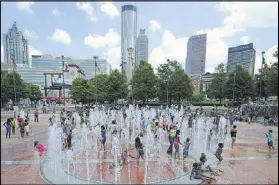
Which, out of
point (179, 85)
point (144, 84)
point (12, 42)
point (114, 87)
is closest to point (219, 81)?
point (179, 85)

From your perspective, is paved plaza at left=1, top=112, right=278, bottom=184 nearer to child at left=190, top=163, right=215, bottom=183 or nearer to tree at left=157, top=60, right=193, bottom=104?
child at left=190, top=163, right=215, bottom=183

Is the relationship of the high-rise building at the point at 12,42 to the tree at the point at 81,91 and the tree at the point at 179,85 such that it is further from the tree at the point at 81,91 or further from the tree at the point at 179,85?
the tree at the point at 179,85

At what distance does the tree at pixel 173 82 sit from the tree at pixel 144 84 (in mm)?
1416

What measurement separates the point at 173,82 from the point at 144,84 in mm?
5517

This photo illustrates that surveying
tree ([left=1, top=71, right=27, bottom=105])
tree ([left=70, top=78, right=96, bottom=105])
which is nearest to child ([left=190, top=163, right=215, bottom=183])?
tree ([left=1, top=71, right=27, bottom=105])

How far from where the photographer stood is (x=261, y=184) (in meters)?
7.39

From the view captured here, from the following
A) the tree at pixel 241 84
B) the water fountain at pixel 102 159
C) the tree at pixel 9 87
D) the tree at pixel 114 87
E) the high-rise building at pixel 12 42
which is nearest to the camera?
the tree at pixel 9 87

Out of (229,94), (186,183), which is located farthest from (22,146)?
(229,94)

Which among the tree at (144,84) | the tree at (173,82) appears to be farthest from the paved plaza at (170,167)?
the tree at (144,84)

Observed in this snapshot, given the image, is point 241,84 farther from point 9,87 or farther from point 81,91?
point 9,87

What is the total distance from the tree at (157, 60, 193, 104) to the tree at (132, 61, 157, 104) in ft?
4.65

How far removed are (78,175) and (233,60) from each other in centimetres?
9140

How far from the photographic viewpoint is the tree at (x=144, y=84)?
133 ft

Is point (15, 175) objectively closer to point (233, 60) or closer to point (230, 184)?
point (230, 184)
